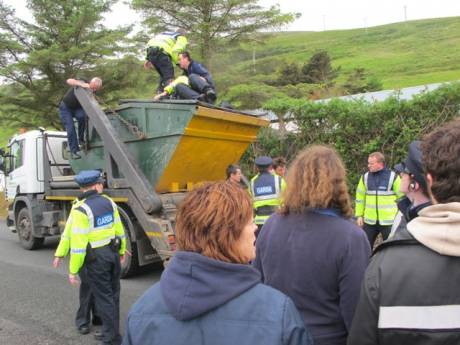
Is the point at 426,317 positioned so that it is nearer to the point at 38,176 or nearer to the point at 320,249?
the point at 320,249

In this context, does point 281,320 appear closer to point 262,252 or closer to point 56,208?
point 262,252

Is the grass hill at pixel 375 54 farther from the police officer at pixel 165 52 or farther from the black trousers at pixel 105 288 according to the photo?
the black trousers at pixel 105 288

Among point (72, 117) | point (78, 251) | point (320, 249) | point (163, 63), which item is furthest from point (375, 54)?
point (320, 249)

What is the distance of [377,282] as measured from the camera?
1452mm

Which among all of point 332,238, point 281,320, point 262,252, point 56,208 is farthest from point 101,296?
point 56,208

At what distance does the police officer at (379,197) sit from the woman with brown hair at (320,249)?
4004 mm

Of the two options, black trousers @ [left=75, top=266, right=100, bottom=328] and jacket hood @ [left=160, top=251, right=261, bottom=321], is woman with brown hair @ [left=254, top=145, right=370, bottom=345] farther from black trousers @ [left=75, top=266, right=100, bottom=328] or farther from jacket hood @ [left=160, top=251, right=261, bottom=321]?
black trousers @ [left=75, top=266, right=100, bottom=328]

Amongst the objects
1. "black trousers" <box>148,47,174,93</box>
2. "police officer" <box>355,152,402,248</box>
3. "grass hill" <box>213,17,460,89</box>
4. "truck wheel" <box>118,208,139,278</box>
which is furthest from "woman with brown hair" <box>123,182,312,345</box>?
"grass hill" <box>213,17,460,89</box>

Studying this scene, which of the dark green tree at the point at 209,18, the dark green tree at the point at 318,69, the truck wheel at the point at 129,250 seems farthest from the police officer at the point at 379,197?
the dark green tree at the point at 318,69

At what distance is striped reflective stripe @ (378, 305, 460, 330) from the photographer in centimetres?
139

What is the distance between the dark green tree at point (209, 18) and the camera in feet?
47.4

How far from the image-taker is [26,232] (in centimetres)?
927

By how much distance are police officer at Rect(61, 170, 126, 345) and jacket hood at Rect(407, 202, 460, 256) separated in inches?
132

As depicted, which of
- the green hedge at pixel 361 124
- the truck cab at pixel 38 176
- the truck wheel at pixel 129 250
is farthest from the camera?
the truck cab at pixel 38 176
